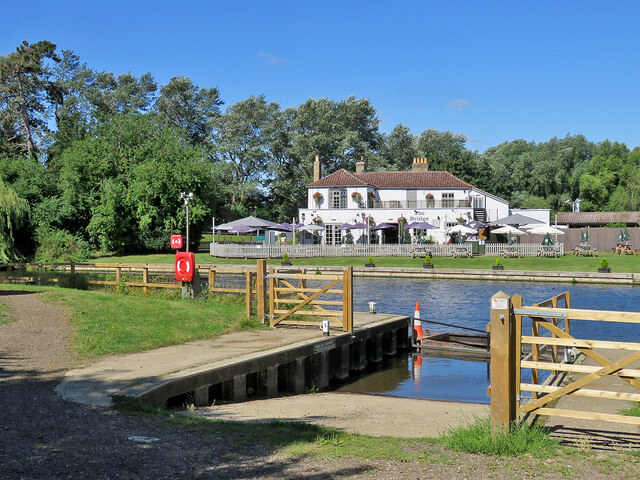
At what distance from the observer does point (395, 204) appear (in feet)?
212

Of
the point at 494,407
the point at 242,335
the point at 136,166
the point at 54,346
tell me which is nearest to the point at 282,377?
the point at 242,335

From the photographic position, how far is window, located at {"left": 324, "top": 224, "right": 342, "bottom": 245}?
64.6 meters

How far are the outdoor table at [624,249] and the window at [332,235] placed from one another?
2546 cm

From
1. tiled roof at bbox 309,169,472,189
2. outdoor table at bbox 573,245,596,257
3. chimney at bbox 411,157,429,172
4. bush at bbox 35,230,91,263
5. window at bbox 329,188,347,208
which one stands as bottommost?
outdoor table at bbox 573,245,596,257

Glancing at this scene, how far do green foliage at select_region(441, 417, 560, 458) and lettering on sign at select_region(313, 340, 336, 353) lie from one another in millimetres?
7069

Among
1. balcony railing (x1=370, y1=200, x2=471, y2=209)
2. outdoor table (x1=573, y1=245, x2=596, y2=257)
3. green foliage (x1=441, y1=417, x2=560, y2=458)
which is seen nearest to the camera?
green foliage (x1=441, y1=417, x2=560, y2=458)

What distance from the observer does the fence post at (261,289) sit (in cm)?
1725

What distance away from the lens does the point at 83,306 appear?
17.6 meters

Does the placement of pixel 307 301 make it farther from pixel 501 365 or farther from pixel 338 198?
pixel 338 198

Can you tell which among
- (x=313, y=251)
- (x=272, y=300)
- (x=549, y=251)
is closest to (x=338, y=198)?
(x=313, y=251)

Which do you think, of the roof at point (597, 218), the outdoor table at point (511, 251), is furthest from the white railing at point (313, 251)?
the roof at point (597, 218)

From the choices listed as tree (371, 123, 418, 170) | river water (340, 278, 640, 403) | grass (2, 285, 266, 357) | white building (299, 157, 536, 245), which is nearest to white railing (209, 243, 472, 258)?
white building (299, 157, 536, 245)

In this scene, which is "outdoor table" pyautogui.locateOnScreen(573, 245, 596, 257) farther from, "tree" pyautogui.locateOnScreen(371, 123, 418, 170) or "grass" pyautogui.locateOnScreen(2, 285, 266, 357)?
"tree" pyautogui.locateOnScreen(371, 123, 418, 170)

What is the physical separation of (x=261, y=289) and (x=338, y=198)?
48.3 m
